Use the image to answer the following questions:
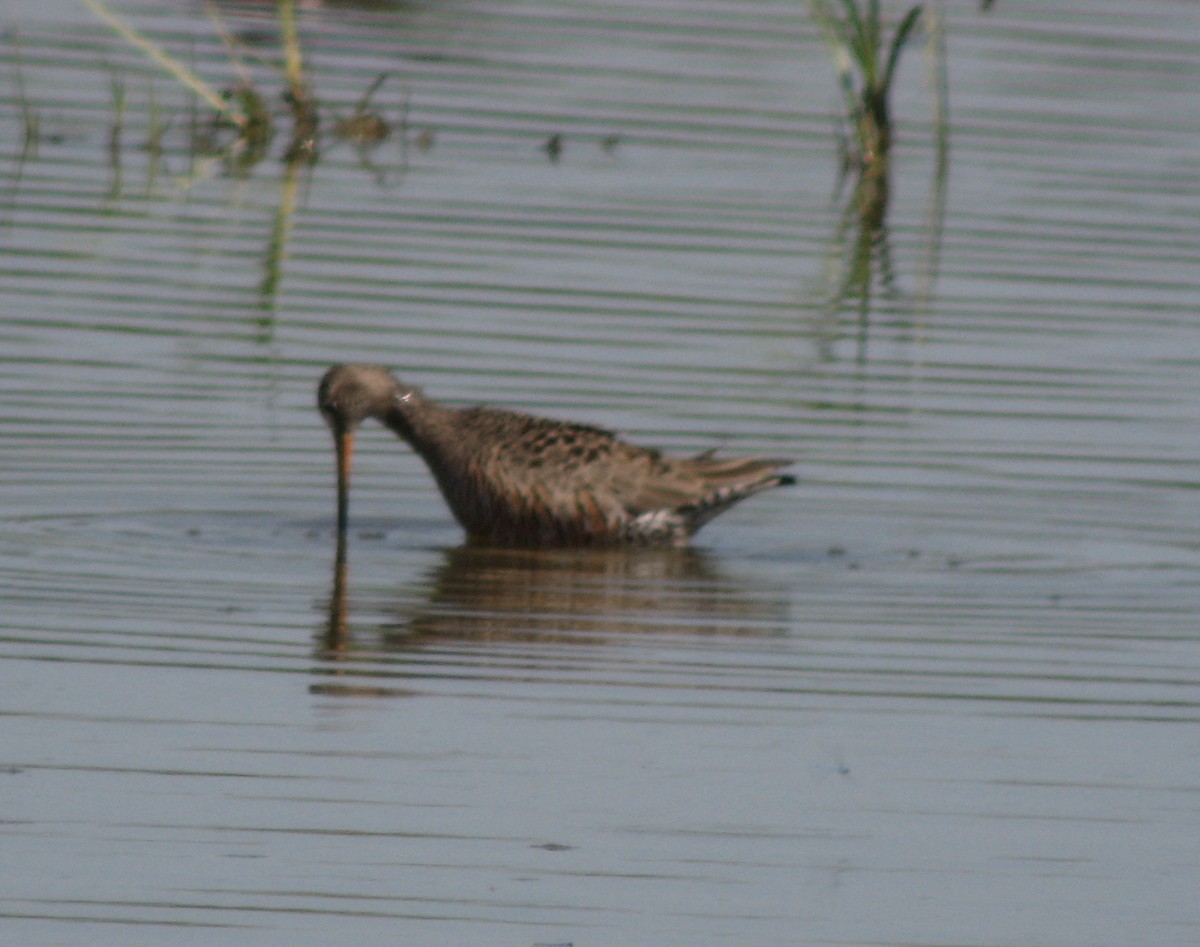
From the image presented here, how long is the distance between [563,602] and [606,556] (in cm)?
113

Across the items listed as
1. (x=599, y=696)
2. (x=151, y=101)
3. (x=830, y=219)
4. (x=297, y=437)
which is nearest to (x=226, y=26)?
(x=151, y=101)

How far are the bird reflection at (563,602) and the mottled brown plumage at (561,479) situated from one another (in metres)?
0.11

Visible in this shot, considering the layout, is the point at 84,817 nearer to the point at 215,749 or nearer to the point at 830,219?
the point at 215,749

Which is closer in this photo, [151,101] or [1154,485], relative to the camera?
[1154,485]

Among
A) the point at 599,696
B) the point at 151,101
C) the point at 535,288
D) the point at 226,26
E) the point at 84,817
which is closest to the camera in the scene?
the point at 84,817

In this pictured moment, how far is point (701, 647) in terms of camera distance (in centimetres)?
954

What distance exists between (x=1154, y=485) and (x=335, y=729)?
184 inches

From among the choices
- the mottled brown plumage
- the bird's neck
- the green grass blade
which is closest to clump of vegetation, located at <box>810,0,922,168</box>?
the green grass blade

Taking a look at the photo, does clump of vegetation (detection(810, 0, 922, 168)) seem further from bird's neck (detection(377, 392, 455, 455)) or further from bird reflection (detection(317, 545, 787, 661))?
bird reflection (detection(317, 545, 787, 661))

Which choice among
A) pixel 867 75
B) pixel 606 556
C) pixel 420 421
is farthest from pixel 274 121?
pixel 606 556

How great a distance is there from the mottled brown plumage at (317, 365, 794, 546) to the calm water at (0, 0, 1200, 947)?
0.65 feet

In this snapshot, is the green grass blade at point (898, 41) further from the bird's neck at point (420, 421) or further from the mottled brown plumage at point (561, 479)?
the mottled brown plumage at point (561, 479)

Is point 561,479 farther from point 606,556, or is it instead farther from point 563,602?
point 563,602

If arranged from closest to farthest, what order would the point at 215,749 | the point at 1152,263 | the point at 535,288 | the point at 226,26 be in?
the point at 215,749 < the point at 535,288 < the point at 1152,263 < the point at 226,26
